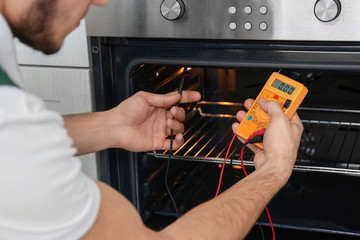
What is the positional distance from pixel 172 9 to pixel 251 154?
0.54 metres

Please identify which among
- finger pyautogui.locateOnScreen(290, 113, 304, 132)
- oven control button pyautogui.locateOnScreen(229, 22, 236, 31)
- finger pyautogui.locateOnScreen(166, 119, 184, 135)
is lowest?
Result: finger pyautogui.locateOnScreen(166, 119, 184, 135)

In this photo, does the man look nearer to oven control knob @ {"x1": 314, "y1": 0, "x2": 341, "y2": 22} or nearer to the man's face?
the man's face

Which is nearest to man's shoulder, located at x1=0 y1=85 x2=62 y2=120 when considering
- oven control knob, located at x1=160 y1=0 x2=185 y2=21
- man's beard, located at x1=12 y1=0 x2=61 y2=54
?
man's beard, located at x1=12 y1=0 x2=61 y2=54

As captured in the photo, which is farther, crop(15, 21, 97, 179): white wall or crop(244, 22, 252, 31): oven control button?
crop(15, 21, 97, 179): white wall

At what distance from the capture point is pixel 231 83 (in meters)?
1.57

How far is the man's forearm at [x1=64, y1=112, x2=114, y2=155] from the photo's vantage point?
1.18 metres

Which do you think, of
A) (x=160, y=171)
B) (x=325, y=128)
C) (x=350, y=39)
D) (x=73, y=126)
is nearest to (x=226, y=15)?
(x=350, y=39)

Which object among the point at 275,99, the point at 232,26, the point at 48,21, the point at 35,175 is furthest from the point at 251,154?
the point at 35,175

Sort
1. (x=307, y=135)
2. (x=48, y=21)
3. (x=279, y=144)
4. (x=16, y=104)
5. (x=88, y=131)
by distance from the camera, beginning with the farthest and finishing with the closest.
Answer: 1. (x=307, y=135)
2. (x=88, y=131)
3. (x=279, y=144)
4. (x=48, y=21)
5. (x=16, y=104)

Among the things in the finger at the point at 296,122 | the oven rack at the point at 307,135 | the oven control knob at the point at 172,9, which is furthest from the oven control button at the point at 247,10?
the oven rack at the point at 307,135

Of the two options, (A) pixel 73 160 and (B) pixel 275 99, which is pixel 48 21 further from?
(B) pixel 275 99

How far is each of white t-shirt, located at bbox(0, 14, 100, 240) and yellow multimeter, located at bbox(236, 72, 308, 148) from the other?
0.52 meters

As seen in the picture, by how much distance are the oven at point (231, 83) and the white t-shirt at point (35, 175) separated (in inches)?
19.1

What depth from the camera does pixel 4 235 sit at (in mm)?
654
